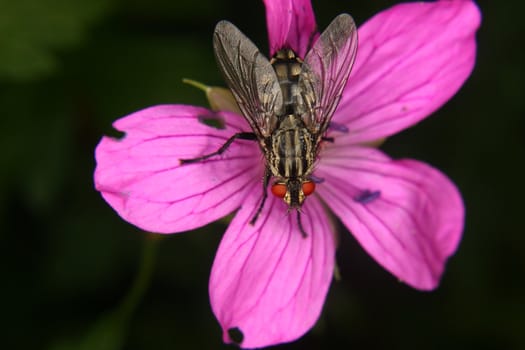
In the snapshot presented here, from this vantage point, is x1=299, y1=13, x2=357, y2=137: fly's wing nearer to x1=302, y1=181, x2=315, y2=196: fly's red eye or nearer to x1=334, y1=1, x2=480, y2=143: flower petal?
x1=302, y1=181, x2=315, y2=196: fly's red eye

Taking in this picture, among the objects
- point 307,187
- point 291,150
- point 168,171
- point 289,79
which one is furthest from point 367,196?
point 168,171

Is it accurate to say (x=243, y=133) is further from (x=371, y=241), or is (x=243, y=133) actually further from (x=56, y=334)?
(x=56, y=334)

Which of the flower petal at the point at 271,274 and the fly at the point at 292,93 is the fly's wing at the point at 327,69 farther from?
the flower petal at the point at 271,274

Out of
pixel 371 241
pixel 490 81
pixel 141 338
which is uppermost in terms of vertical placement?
pixel 490 81

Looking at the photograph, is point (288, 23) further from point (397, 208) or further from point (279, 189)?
point (397, 208)

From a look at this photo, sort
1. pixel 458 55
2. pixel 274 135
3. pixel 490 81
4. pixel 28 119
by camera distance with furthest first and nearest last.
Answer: pixel 490 81 < pixel 28 119 < pixel 458 55 < pixel 274 135

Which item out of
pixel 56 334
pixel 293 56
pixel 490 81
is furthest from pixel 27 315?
pixel 490 81

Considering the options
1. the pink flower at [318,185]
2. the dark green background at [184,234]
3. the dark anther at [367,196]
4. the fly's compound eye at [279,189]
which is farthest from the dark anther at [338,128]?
the dark green background at [184,234]
